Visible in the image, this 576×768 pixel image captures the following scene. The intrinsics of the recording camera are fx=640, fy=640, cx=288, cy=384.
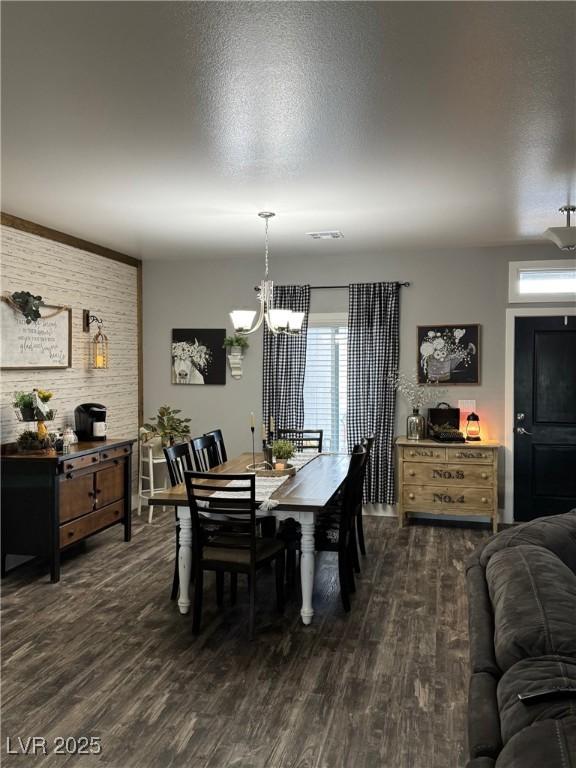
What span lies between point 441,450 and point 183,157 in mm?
3676

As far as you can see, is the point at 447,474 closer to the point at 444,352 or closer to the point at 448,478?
the point at 448,478

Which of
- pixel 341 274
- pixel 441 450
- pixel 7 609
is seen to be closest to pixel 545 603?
pixel 7 609

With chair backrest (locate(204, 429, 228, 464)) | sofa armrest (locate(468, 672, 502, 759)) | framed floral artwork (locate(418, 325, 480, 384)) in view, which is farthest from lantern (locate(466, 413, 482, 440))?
sofa armrest (locate(468, 672, 502, 759))

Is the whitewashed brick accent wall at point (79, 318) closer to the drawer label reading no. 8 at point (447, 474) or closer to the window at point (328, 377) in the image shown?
the window at point (328, 377)

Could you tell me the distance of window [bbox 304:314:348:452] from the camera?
21.9 ft

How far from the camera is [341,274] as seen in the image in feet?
21.7

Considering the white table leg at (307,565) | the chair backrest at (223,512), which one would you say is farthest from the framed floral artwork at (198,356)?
the white table leg at (307,565)

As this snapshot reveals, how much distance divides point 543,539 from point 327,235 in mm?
3583

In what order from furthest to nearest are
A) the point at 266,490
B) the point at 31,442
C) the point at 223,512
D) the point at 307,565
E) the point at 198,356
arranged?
the point at 198,356
the point at 31,442
the point at 266,490
the point at 307,565
the point at 223,512

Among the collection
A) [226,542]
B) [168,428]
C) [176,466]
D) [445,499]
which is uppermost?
[168,428]

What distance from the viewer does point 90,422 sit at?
219 inches

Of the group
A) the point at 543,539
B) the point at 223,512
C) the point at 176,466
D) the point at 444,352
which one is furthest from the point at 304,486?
the point at 444,352

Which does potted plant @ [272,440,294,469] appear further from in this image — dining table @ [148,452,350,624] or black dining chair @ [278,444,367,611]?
black dining chair @ [278,444,367,611]

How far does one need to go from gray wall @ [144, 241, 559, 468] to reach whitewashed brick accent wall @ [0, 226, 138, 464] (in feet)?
1.02
